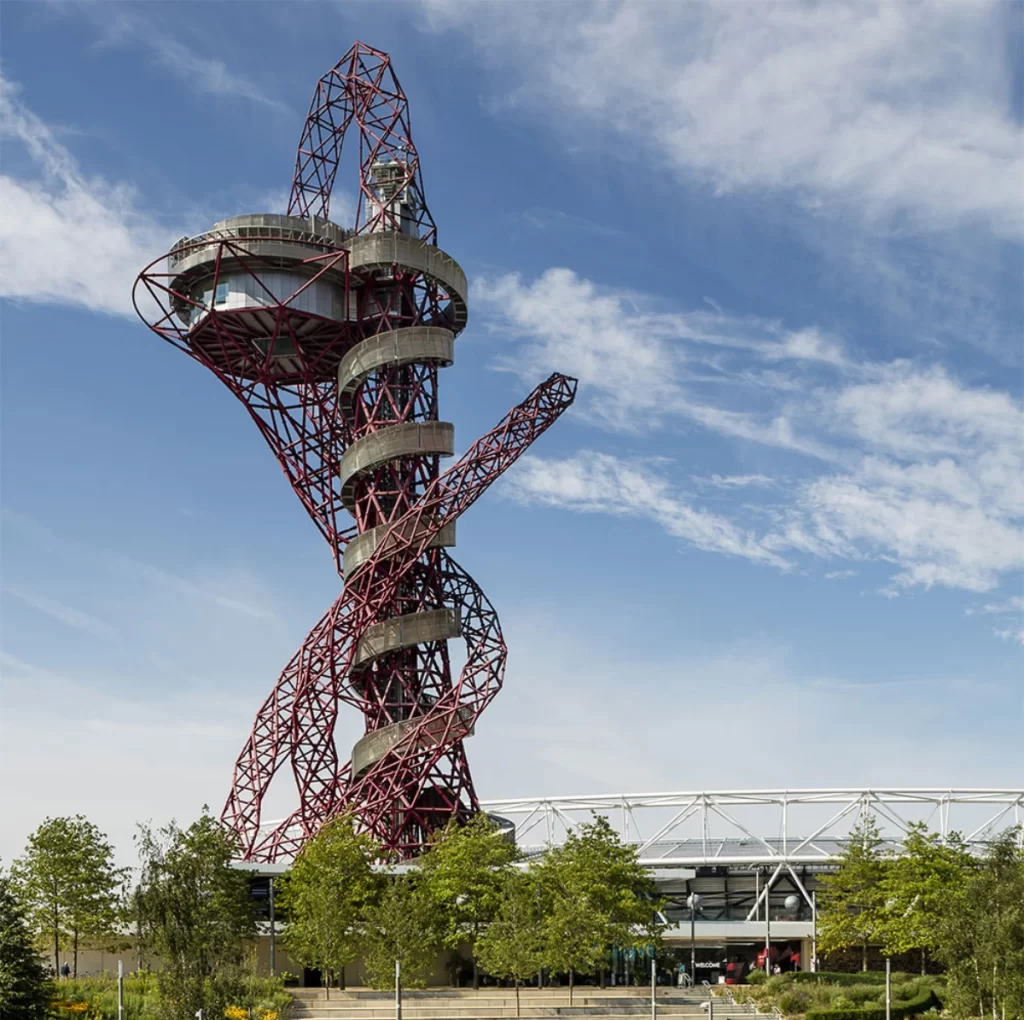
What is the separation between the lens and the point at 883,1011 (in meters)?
55.9

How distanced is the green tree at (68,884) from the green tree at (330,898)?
7929mm

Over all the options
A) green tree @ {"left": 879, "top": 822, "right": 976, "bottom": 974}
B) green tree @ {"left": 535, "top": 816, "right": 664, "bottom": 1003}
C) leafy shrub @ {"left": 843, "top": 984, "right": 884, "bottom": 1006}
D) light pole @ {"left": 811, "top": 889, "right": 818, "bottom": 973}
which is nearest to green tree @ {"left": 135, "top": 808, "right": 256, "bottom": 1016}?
green tree @ {"left": 535, "top": 816, "right": 664, "bottom": 1003}

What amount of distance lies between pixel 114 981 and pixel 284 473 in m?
31.6

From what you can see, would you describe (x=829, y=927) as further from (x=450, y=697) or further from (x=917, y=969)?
(x=450, y=697)

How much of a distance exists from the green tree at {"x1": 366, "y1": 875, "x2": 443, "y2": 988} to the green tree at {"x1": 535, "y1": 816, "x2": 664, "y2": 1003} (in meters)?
5.02

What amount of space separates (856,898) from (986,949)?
77.3 feet

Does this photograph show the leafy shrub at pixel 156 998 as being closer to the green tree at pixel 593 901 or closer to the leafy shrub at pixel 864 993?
the green tree at pixel 593 901

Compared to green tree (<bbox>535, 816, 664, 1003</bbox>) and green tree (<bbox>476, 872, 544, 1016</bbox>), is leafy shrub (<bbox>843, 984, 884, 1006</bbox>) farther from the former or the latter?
green tree (<bbox>476, 872, 544, 1016</bbox>)

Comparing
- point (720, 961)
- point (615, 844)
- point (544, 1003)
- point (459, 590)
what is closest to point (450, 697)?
point (459, 590)

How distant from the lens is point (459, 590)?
3078 inches

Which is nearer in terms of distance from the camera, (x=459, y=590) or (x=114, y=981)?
(x=114, y=981)

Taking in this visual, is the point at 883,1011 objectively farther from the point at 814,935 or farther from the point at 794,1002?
the point at 814,935

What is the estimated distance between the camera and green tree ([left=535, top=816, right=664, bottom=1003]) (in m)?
60.7

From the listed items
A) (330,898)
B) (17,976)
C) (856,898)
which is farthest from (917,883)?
(17,976)
